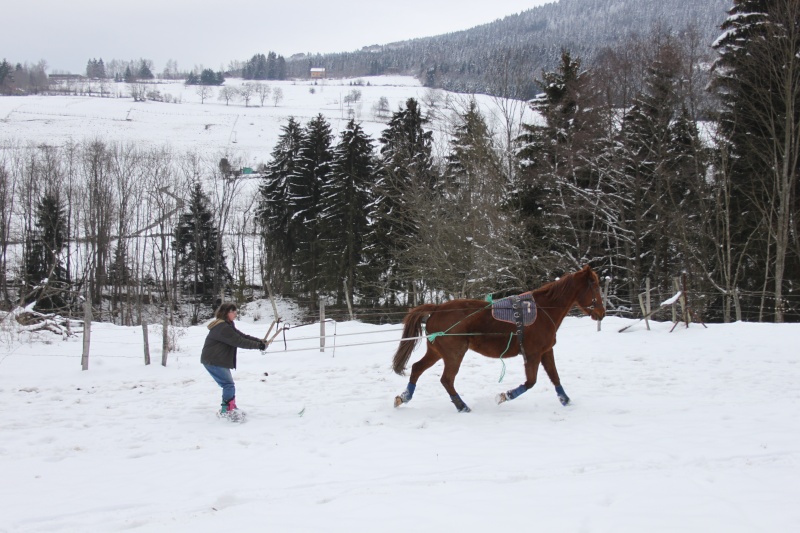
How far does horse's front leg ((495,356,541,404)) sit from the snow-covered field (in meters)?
50.6

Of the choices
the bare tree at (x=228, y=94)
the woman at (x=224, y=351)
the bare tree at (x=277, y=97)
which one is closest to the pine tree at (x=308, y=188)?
the woman at (x=224, y=351)

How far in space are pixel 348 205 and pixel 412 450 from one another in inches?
999

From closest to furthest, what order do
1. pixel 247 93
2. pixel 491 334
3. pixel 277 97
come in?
pixel 491 334
pixel 247 93
pixel 277 97

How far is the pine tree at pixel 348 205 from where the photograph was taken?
96.9ft

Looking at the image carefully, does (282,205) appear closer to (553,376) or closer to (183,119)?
(553,376)

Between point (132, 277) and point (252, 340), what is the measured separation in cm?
3710

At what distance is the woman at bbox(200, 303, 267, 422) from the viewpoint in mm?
6660

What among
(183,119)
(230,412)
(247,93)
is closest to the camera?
(230,412)

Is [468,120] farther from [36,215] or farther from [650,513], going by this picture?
[36,215]

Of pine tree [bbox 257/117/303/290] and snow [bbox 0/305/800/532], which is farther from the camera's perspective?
pine tree [bbox 257/117/303/290]

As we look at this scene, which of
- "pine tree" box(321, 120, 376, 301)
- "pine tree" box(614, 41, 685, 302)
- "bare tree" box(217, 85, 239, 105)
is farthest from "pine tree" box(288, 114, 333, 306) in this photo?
"bare tree" box(217, 85, 239, 105)

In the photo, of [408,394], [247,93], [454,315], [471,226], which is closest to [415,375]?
[408,394]

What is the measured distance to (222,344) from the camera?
671 cm

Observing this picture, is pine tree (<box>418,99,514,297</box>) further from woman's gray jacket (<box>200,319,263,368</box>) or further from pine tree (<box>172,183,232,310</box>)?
pine tree (<box>172,183,232,310</box>)
